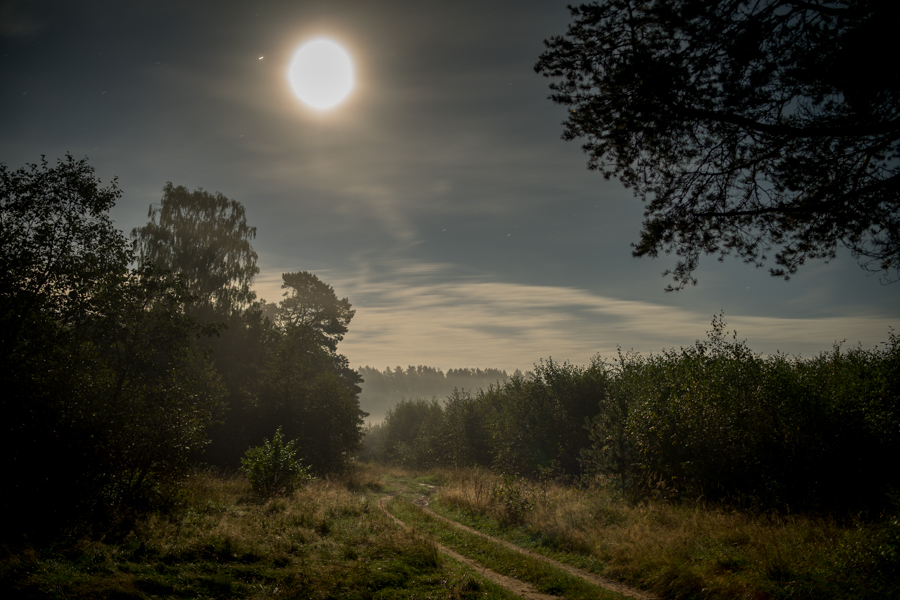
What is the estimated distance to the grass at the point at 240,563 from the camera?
5559 mm

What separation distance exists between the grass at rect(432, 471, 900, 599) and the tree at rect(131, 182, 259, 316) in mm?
24214

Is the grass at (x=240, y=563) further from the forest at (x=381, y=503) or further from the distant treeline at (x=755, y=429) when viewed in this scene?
the distant treeline at (x=755, y=429)

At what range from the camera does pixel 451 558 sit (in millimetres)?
9766

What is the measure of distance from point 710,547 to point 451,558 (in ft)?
19.2

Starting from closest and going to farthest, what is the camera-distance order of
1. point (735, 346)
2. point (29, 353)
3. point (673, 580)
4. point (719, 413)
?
1. point (673, 580)
2. point (29, 353)
3. point (719, 413)
4. point (735, 346)

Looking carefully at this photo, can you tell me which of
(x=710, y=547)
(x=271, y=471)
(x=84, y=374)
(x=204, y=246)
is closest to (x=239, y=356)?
(x=204, y=246)

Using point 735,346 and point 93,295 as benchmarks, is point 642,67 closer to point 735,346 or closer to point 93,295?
point 735,346

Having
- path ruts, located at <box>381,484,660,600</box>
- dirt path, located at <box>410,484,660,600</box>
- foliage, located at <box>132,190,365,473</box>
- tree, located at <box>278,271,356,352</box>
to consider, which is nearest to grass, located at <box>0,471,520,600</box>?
path ruts, located at <box>381,484,660,600</box>

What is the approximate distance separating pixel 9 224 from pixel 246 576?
10.3 m

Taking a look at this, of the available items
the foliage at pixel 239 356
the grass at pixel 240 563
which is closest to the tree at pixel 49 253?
the grass at pixel 240 563

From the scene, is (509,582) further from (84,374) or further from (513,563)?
(84,374)

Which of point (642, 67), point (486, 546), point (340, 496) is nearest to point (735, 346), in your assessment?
point (486, 546)

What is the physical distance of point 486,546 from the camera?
11.0 meters

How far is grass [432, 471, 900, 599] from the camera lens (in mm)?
6234
